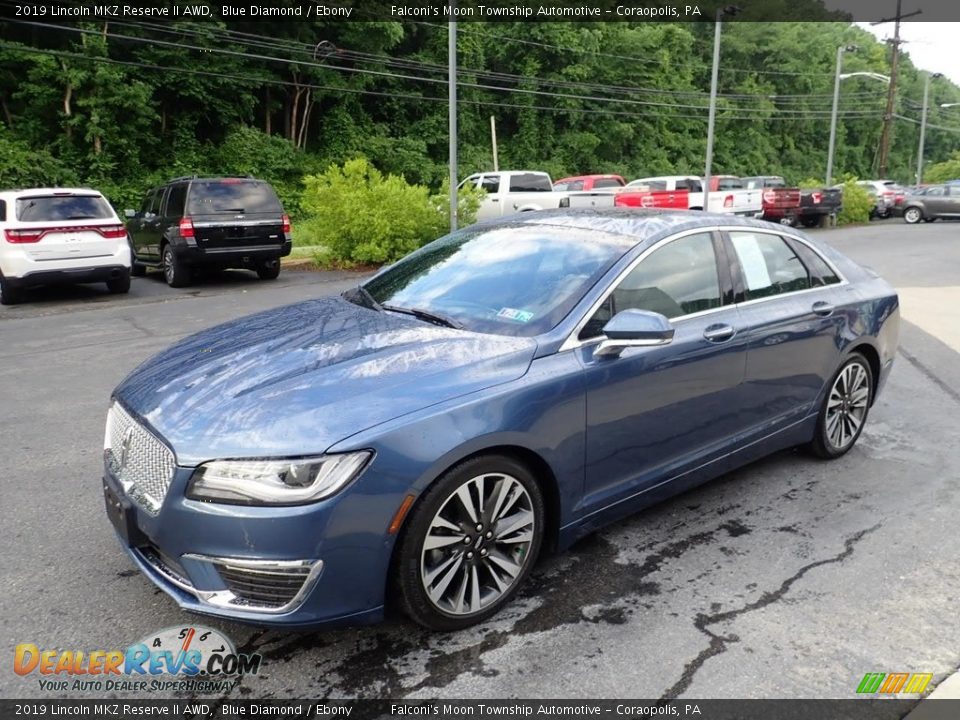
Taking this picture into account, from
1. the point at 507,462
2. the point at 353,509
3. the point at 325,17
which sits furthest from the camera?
the point at 325,17

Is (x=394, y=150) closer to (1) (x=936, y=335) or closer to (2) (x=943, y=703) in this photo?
(1) (x=936, y=335)

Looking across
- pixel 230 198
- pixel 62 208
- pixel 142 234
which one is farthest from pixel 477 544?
pixel 142 234

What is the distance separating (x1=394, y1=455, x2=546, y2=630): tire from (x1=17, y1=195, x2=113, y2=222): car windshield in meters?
10.7

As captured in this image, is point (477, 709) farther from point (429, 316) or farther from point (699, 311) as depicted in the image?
point (699, 311)

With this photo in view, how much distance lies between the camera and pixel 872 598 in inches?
131

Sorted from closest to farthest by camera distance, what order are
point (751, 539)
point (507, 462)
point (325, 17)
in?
point (507, 462), point (751, 539), point (325, 17)

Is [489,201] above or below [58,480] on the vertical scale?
above

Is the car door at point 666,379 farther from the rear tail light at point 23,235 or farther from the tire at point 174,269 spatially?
the tire at point 174,269

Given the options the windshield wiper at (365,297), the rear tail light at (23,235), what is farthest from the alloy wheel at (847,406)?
the rear tail light at (23,235)

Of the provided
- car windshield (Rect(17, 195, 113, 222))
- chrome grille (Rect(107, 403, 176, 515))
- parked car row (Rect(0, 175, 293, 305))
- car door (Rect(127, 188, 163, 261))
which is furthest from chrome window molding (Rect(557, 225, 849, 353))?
car door (Rect(127, 188, 163, 261))

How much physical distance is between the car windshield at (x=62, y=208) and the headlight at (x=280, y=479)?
10.5 metres

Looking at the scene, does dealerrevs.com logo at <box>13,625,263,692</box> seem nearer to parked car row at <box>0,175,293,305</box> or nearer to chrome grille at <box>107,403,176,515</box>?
chrome grille at <box>107,403,176,515</box>

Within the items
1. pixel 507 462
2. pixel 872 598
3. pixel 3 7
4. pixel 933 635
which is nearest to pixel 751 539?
pixel 872 598

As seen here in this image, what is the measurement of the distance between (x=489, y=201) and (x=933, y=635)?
2064 cm
